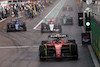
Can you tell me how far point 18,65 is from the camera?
58.4 ft

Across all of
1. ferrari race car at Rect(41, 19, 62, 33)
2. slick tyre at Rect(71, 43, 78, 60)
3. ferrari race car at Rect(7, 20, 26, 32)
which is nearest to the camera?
slick tyre at Rect(71, 43, 78, 60)

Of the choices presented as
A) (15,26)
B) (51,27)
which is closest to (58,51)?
(51,27)

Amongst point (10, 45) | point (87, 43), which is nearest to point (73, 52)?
point (87, 43)

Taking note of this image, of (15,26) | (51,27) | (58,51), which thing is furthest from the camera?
(15,26)

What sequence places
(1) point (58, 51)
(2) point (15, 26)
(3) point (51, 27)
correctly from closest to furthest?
1. (1) point (58, 51)
2. (3) point (51, 27)
3. (2) point (15, 26)

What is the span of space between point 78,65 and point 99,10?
388 centimetres

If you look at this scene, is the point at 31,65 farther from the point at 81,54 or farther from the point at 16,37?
the point at 16,37

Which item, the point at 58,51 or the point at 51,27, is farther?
the point at 51,27

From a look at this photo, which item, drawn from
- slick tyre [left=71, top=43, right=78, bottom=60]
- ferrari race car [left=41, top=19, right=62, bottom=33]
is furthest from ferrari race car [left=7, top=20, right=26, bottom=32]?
slick tyre [left=71, top=43, right=78, bottom=60]

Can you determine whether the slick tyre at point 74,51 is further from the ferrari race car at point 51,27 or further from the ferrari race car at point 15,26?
the ferrari race car at point 15,26

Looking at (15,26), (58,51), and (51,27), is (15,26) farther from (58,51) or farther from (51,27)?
(58,51)

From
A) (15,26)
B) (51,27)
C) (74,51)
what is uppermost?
(15,26)

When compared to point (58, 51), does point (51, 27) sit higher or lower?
higher

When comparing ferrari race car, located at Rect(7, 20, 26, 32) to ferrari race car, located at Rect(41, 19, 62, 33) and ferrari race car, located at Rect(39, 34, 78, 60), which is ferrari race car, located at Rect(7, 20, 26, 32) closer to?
ferrari race car, located at Rect(41, 19, 62, 33)
